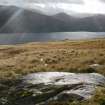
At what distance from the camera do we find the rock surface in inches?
516

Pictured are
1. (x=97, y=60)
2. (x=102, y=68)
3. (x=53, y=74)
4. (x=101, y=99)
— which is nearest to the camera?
(x=101, y=99)

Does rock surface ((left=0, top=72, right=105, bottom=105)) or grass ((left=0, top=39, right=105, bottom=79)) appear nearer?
rock surface ((left=0, top=72, right=105, bottom=105))

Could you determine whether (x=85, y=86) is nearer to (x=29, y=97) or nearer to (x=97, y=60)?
(x=29, y=97)

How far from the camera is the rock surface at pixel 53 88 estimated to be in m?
13.1

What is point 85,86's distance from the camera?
1378 cm

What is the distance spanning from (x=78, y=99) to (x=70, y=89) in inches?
40.9

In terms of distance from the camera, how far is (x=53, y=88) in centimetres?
1398

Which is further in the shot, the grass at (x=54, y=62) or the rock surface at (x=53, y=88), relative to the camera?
the grass at (x=54, y=62)

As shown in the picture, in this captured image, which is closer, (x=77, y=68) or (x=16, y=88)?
(x=16, y=88)

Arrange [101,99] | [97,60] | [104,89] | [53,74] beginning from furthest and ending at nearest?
[97,60], [53,74], [104,89], [101,99]

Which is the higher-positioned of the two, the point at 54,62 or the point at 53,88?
the point at 53,88

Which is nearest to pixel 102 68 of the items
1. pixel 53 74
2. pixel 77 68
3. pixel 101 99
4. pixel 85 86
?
pixel 77 68

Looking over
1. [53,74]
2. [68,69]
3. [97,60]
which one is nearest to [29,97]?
[53,74]

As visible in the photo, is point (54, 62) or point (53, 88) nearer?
point (53, 88)
